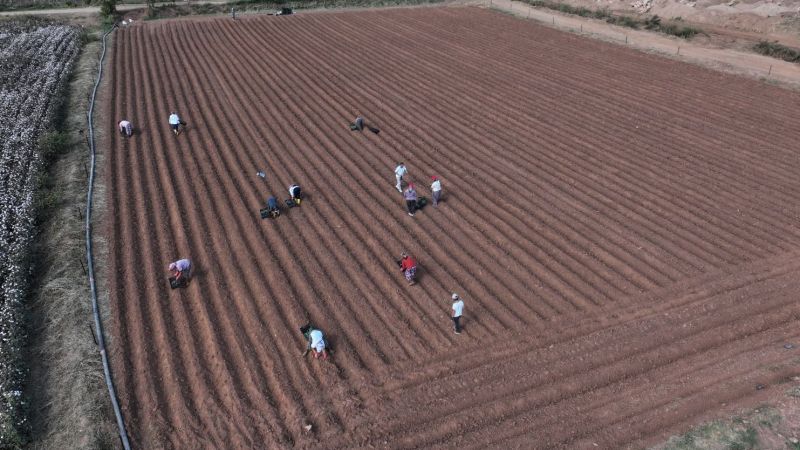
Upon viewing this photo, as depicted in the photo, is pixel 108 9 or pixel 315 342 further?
pixel 108 9

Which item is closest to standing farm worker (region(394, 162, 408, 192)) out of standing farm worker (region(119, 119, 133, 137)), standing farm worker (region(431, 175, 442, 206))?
standing farm worker (region(431, 175, 442, 206))

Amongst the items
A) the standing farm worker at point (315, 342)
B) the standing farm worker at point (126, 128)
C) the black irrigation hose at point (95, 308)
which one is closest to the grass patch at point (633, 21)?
the standing farm worker at point (126, 128)

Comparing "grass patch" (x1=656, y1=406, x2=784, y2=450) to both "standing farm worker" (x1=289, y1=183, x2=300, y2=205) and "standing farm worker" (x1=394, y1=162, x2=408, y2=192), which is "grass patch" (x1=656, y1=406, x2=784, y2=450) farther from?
"standing farm worker" (x1=289, y1=183, x2=300, y2=205)

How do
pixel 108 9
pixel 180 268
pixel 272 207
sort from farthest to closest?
pixel 108 9 < pixel 272 207 < pixel 180 268

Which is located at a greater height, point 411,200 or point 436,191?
point 436,191

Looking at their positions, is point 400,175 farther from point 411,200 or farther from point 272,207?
point 272,207

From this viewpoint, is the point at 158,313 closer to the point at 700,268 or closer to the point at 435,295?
the point at 435,295

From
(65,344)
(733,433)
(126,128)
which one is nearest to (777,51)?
(733,433)

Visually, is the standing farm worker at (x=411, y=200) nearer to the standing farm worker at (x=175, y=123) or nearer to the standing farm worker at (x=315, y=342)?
the standing farm worker at (x=315, y=342)
